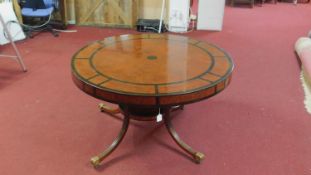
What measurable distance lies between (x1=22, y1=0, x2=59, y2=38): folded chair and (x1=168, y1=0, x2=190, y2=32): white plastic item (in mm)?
1688

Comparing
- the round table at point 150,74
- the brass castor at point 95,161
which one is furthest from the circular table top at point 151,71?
the brass castor at point 95,161

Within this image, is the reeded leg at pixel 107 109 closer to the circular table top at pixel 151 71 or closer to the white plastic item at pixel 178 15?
the circular table top at pixel 151 71

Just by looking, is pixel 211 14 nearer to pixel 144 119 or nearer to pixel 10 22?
pixel 10 22

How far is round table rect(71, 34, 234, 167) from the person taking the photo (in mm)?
1611

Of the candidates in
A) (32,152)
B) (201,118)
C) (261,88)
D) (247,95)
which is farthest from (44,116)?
(261,88)

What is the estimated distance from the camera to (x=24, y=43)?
4.08 meters

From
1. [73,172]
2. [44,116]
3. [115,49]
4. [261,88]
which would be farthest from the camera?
[261,88]

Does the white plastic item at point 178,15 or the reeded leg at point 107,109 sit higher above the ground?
the white plastic item at point 178,15

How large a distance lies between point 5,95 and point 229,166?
6.68 ft

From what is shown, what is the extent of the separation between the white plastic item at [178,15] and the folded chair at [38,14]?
5.54 ft

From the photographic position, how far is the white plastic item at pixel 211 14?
4.62 metres

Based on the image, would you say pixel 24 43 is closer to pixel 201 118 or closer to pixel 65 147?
pixel 65 147

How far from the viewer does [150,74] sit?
1796 mm

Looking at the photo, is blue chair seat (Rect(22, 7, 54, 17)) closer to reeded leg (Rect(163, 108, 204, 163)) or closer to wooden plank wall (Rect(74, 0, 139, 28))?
wooden plank wall (Rect(74, 0, 139, 28))
